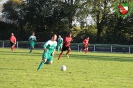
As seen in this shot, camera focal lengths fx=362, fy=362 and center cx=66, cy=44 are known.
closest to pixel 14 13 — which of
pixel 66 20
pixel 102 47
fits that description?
pixel 66 20

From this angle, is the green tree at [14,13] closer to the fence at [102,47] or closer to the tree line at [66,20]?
the tree line at [66,20]

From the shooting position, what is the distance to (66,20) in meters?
63.6

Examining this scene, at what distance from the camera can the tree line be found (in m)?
57.6

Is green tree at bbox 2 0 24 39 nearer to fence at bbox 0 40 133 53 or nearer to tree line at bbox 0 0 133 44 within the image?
tree line at bbox 0 0 133 44

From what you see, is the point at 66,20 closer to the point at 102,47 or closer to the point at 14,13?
the point at 14,13

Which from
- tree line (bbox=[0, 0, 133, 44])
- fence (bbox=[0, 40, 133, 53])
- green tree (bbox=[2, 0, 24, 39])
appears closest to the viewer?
fence (bbox=[0, 40, 133, 53])

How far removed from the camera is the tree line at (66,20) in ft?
189

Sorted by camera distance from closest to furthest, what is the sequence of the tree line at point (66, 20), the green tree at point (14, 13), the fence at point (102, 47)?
1. the fence at point (102, 47)
2. the tree line at point (66, 20)
3. the green tree at point (14, 13)

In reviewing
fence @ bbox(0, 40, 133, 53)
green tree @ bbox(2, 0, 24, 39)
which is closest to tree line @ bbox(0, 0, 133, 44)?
green tree @ bbox(2, 0, 24, 39)

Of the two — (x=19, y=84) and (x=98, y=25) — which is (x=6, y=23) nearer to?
(x=98, y=25)

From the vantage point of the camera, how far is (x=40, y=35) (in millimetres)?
60562

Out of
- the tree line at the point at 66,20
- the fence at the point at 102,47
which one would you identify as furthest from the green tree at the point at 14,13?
the fence at the point at 102,47

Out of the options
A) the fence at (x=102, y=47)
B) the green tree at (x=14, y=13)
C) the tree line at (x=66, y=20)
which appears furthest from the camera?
the green tree at (x=14, y=13)

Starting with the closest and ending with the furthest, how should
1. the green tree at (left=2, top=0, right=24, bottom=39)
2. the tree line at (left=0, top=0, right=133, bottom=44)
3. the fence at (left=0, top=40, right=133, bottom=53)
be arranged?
1. the fence at (left=0, top=40, right=133, bottom=53)
2. the tree line at (left=0, top=0, right=133, bottom=44)
3. the green tree at (left=2, top=0, right=24, bottom=39)
